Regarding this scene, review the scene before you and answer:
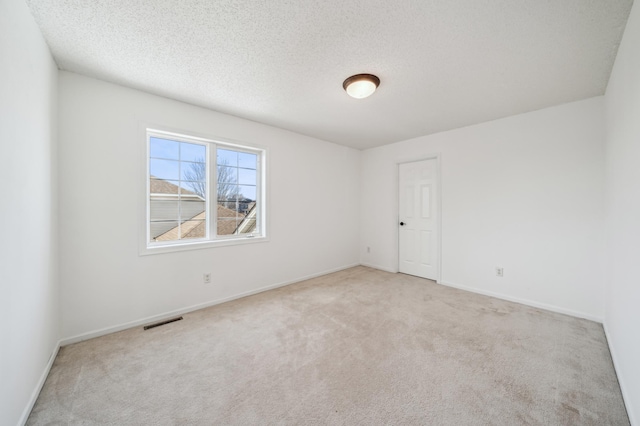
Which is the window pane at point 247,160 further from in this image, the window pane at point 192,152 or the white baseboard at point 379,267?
the white baseboard at point 379,267

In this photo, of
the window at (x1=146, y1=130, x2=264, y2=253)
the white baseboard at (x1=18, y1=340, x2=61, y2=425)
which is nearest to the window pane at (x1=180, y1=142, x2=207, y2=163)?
the window at (x1=146, y1=130, x2=264, y2=253)

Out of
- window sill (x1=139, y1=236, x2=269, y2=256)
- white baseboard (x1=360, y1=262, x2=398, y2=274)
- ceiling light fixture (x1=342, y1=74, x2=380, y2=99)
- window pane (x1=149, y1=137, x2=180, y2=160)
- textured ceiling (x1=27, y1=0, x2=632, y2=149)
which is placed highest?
textured ceiling (x1=27, y1=0, x2=632, y2=149)

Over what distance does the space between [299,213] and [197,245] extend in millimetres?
1584

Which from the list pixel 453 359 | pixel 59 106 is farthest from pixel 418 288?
pixel 59 106

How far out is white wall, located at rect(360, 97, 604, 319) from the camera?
265 cm

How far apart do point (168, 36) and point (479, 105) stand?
3103 millimetres

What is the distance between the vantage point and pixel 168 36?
173cm

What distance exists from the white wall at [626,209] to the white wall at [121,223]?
3.33 metres

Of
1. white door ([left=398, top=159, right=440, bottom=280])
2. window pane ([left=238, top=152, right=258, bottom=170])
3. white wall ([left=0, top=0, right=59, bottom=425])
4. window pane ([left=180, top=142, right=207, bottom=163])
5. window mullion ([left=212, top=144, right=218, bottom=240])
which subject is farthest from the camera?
white door ([left=398, top=159, right=440, bottom=280])

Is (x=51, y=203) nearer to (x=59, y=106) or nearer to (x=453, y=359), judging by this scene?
(x=59, y=106)

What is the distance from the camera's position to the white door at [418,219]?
157 inches

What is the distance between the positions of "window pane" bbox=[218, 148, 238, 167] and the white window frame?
0.06 meters

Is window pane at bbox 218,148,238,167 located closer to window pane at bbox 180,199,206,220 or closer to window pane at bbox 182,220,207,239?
window pane at bbox 180,199,206,220

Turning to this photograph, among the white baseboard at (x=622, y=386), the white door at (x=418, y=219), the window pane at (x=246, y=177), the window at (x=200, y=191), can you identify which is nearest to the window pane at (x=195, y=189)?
the window at (x=200, y=191)
